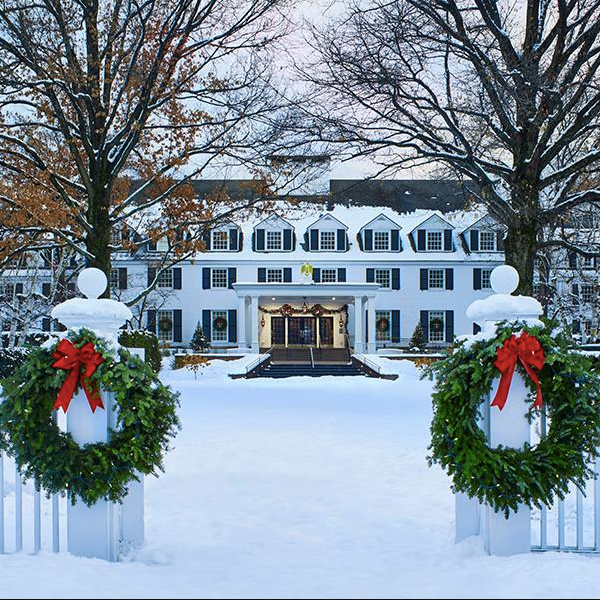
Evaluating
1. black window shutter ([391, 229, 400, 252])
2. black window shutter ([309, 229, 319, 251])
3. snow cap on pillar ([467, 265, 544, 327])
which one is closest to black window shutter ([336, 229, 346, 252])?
black window shutter ([309, 229, 319, 251])

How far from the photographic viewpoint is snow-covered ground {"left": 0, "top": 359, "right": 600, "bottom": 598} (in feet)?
13.5

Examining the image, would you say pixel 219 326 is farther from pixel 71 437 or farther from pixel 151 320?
pixel 71 437

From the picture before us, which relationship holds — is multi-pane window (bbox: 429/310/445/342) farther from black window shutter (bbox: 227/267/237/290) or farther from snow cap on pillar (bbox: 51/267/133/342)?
snow cap on pillar (bbox: 51/267/133/342)

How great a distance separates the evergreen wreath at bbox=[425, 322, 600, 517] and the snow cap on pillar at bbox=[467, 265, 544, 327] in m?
0.08

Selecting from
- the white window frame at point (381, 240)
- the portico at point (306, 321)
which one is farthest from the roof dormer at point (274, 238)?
the white window frame at point (381, 240)

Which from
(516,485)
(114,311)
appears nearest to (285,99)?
(114,311)

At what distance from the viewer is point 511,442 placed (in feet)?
15.1

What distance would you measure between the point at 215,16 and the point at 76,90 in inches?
126

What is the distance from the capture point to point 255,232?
40.3m

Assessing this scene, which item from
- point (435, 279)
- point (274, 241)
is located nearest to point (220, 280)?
point (274, 241)

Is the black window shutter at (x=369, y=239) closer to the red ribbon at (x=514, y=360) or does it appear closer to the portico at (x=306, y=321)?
the portico at (x=306, y=321)

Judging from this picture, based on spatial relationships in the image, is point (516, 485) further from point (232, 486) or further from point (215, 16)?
point (215, 16)

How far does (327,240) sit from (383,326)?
602cm

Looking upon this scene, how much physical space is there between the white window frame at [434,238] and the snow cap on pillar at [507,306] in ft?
119
